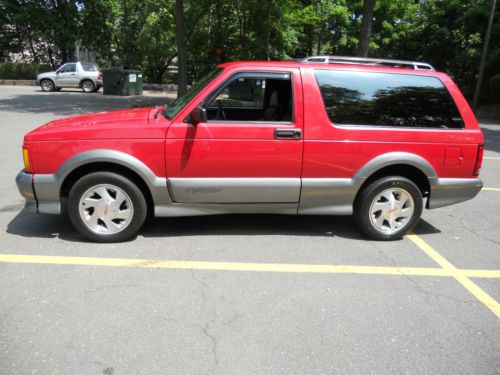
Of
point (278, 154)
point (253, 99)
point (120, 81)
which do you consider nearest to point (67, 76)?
point (120, 81)

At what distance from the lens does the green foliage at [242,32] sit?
19125 millimetres

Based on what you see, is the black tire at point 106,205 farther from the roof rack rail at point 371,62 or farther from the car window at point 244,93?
the roof rack rail at point 371,62

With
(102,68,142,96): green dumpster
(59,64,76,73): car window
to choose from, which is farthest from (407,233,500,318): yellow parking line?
(59,64,76,73): car window

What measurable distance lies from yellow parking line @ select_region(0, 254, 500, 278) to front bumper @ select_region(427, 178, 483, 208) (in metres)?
0.87

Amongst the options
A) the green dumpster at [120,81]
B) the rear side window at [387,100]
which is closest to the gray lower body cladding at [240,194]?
the rear side window at [387,100]

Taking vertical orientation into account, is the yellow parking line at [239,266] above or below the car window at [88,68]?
below

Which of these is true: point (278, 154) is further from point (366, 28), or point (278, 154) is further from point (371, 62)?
point (366, 28)

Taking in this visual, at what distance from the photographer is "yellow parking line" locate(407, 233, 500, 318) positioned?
3436mm

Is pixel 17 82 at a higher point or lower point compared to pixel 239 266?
higher

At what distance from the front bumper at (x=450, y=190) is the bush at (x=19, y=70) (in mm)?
27159

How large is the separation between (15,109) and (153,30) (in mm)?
10639

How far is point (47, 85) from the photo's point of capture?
22297mm

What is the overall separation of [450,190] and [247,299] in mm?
2642

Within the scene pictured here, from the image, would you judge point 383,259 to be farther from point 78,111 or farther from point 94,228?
point 78,111
